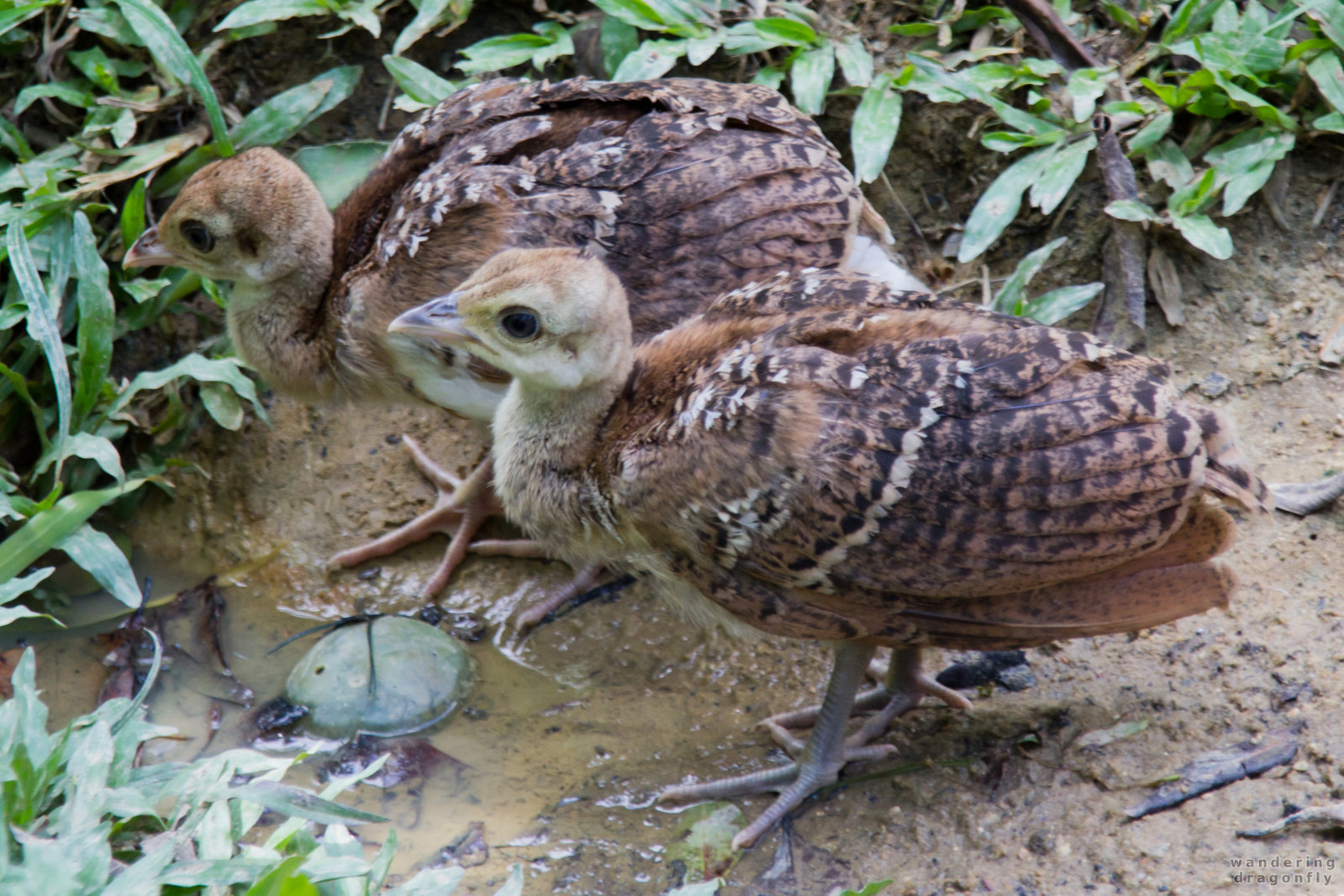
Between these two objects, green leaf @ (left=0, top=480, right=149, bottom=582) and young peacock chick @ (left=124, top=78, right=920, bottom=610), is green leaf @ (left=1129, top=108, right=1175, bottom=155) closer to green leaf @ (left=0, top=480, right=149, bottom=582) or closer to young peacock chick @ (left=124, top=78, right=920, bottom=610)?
young peacock chick @ (left=124, top=78, right=920, bottom=610)

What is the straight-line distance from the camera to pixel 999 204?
4098 mm

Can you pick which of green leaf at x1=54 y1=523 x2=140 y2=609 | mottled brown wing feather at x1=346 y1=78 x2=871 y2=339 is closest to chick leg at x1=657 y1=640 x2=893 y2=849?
mottled brown wing feather at x1=346 y1=78 x2=871 y2=339

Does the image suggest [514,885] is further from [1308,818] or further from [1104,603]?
[1308,818]

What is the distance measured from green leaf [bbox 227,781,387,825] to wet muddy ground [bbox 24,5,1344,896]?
0.37 meters

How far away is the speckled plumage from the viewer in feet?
8.96

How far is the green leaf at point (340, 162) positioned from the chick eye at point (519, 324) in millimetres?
1672

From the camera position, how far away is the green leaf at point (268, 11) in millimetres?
4273

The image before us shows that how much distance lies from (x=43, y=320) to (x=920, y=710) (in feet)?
9.39

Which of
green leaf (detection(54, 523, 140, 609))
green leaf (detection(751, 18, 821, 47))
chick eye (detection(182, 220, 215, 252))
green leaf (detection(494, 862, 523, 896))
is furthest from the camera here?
green leaf (detection(751, 18, 821, 47))

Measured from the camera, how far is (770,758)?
347 cm

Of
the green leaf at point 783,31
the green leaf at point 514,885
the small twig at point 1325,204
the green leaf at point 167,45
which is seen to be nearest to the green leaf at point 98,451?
the green leaf at point 167,45

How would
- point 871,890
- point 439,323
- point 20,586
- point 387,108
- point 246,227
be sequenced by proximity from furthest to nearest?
point 387,108 < point 246,227 < point 20,586 < point 439,323 < point 871,890

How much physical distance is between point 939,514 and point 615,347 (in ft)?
3.04

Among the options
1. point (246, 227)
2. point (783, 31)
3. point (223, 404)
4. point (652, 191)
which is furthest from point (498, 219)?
point (783, 31)
